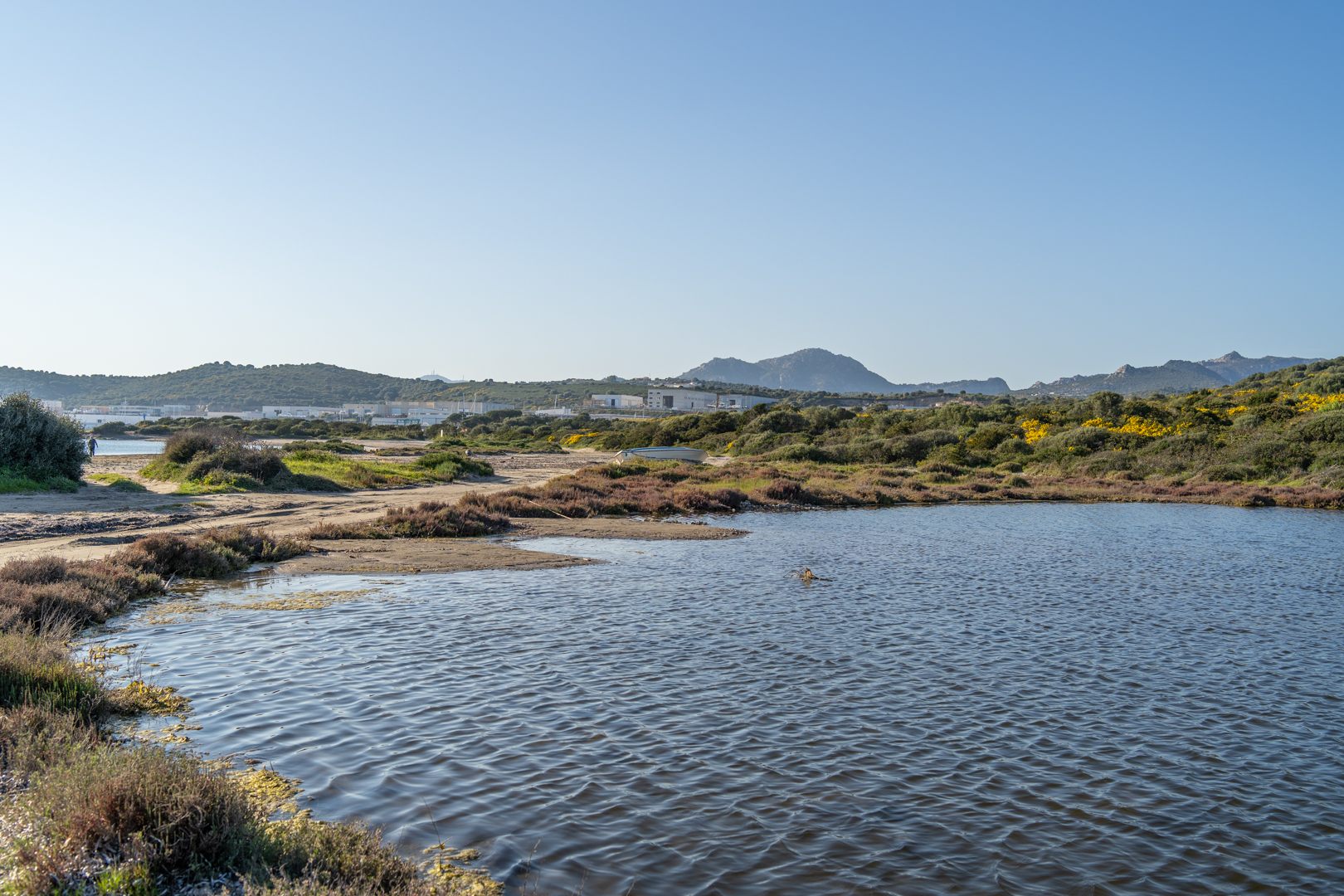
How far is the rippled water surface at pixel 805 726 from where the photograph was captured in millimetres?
5766

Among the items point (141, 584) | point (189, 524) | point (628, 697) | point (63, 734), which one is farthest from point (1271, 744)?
point (189, 524)

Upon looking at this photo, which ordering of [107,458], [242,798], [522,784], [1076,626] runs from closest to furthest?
[242,798] < [522,784] < [1076,626] < [107,458]

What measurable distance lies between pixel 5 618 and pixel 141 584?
13.5 ft

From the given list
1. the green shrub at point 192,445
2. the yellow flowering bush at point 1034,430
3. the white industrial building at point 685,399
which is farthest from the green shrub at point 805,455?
the white industrial building at point 685,399

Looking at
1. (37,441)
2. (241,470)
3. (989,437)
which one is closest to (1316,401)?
(989,437)

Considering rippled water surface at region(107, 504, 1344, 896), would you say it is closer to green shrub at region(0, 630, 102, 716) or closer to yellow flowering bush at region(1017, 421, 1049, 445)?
green shrub at region(0, 630, 102, 716)

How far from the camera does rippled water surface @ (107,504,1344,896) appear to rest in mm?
5766

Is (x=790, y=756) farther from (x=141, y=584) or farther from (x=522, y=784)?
(x=141, y=584)

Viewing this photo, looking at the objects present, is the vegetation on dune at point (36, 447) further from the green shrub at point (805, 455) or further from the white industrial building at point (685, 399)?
the white industrial building at point (685, 399)

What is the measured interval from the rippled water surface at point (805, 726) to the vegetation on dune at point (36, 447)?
16.2 meters

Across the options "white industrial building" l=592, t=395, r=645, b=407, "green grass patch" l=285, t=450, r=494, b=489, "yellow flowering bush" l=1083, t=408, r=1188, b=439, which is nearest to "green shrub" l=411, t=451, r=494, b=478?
"green grass patch" l=285, t=450, r=494, b=489

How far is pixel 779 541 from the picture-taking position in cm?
2295

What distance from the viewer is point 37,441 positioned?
26.2 m

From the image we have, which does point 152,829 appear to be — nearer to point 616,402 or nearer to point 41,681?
point 41,681
